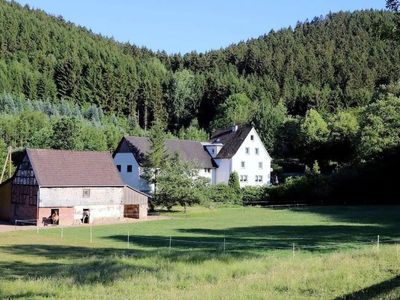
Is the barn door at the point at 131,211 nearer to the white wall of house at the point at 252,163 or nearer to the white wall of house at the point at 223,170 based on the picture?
the white wall of house at the point at 223,170

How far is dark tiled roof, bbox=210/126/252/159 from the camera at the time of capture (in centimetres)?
7619

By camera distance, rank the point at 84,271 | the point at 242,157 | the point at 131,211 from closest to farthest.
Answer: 1. the point at 84,271
2. the point at 131,211
3. the point at 242,157

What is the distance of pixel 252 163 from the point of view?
77750 millimetres

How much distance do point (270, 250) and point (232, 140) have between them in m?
51.1

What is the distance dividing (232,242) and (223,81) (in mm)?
117827

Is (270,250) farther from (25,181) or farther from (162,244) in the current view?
(25,181)

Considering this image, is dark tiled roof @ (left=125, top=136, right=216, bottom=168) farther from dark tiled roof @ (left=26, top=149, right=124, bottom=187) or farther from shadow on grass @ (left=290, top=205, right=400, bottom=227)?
shadow on grass @ (left=290, top=205, right=400, bottom=227)

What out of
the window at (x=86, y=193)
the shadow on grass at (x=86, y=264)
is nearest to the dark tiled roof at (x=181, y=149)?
the window at (x=86, y=193)

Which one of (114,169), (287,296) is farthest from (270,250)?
(114,169)

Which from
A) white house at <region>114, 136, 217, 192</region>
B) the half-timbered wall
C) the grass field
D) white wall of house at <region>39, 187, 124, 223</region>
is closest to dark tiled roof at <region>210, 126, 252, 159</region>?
white house at <region>114, 136, 217, 192</region>

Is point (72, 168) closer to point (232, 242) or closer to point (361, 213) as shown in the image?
point (232, 242)

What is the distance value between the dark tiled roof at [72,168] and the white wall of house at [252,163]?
74.9 feet

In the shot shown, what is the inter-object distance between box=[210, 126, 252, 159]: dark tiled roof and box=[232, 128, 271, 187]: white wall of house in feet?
1.70

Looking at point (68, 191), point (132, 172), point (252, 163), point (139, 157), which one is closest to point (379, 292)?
point (68, 191)
